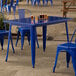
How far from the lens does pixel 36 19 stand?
519 cm

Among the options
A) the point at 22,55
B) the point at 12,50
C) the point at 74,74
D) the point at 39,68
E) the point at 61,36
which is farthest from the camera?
the point at 61,36

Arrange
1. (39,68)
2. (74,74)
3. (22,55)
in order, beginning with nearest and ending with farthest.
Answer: (74,74) → (39,68) → (22,55)

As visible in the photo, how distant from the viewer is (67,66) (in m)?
4.88

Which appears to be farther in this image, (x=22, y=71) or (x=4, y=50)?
(x=4, y=50)

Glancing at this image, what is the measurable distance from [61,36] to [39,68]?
127 inches

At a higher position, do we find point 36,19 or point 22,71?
point 36,19

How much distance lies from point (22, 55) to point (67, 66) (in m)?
1.30

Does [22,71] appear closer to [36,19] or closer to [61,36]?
[36,19]

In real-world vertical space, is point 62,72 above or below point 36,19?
below

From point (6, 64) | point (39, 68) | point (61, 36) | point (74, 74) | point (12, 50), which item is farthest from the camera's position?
point (61, 36)

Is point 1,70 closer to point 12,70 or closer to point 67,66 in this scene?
point 12,70

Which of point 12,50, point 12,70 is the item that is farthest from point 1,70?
point 12,50

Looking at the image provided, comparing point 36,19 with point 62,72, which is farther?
point 36,19

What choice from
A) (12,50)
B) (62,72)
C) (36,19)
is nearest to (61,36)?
(12,50)
